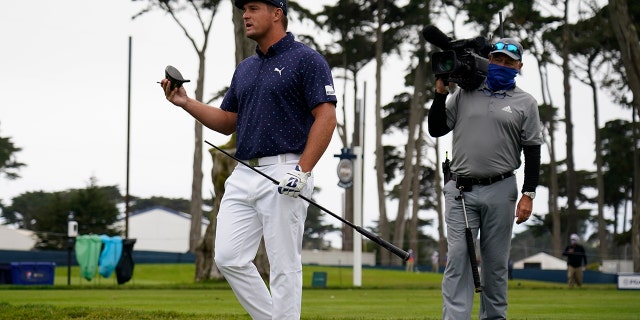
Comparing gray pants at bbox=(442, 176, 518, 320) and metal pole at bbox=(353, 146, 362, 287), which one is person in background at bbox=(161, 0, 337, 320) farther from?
metal pole at bbox=(353, 146, 362, 287)

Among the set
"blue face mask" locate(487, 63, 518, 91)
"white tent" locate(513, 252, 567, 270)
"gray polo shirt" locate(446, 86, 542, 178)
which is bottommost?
"white tent" locate(513, 252, 567, 270)

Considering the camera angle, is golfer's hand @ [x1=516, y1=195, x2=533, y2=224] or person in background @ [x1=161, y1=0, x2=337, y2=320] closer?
person in background @ [x1=161, y1=0, x2=337, y2=320]

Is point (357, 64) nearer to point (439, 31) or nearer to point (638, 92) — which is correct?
point (638, 92)

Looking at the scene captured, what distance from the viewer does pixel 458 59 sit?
738 centimetres

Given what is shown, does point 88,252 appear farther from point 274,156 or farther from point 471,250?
point 274,156

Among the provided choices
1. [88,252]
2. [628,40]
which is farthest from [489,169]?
[88,252]

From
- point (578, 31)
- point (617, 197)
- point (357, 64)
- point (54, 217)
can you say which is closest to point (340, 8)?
point (357, 64)

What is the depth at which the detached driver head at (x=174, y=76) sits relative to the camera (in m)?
6.88

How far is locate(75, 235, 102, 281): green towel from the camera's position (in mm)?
27688

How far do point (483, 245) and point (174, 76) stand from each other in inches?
96.9

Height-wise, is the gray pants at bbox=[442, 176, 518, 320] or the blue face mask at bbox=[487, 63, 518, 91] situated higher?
the blue face mask at bbox=[487, 63, 518, 91]

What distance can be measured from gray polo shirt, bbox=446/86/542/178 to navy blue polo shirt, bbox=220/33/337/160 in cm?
132

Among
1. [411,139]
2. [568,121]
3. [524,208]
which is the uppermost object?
[568,121]

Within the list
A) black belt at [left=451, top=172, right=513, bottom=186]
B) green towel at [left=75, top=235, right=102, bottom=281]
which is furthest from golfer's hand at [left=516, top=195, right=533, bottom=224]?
green towel at [left=75, top=235, right=102, bottom=281]
